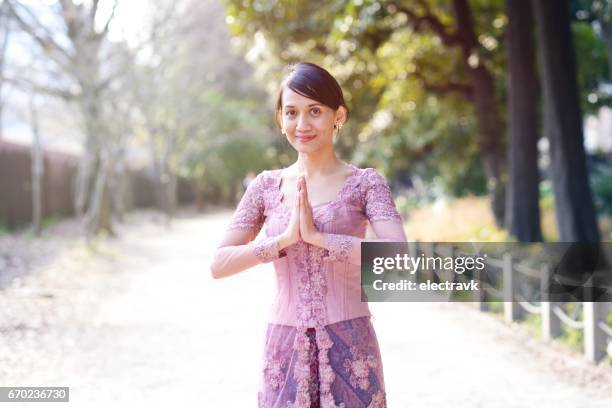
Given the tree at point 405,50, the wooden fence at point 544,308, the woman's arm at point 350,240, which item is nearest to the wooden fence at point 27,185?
the tree at point 405,50

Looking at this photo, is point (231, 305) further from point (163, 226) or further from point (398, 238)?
point (163, 226)

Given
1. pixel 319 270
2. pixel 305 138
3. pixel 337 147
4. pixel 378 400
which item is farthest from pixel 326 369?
pixel 337 147

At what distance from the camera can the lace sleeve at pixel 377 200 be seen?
2.47 meters

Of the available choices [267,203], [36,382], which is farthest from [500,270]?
[267,203]

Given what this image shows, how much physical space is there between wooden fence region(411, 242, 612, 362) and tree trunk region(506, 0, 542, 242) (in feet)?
7.50

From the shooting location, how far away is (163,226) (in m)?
28.8

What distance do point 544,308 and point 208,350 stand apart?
3720mm

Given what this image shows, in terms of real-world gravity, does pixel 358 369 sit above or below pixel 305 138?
below

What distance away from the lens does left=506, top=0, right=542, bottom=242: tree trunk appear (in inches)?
495

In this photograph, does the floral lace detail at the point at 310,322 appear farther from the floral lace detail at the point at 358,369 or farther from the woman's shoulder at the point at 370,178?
the woman's shoulder at the point at 370,178

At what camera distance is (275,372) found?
8.35 feet

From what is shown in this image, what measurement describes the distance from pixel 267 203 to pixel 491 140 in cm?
1419

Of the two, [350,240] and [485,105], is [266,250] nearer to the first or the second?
[350,240]

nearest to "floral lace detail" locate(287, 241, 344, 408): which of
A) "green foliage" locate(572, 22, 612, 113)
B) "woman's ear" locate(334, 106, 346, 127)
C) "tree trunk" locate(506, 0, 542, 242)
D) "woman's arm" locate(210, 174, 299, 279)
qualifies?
"woman's arm" locate(210, 174, 299, 279)
